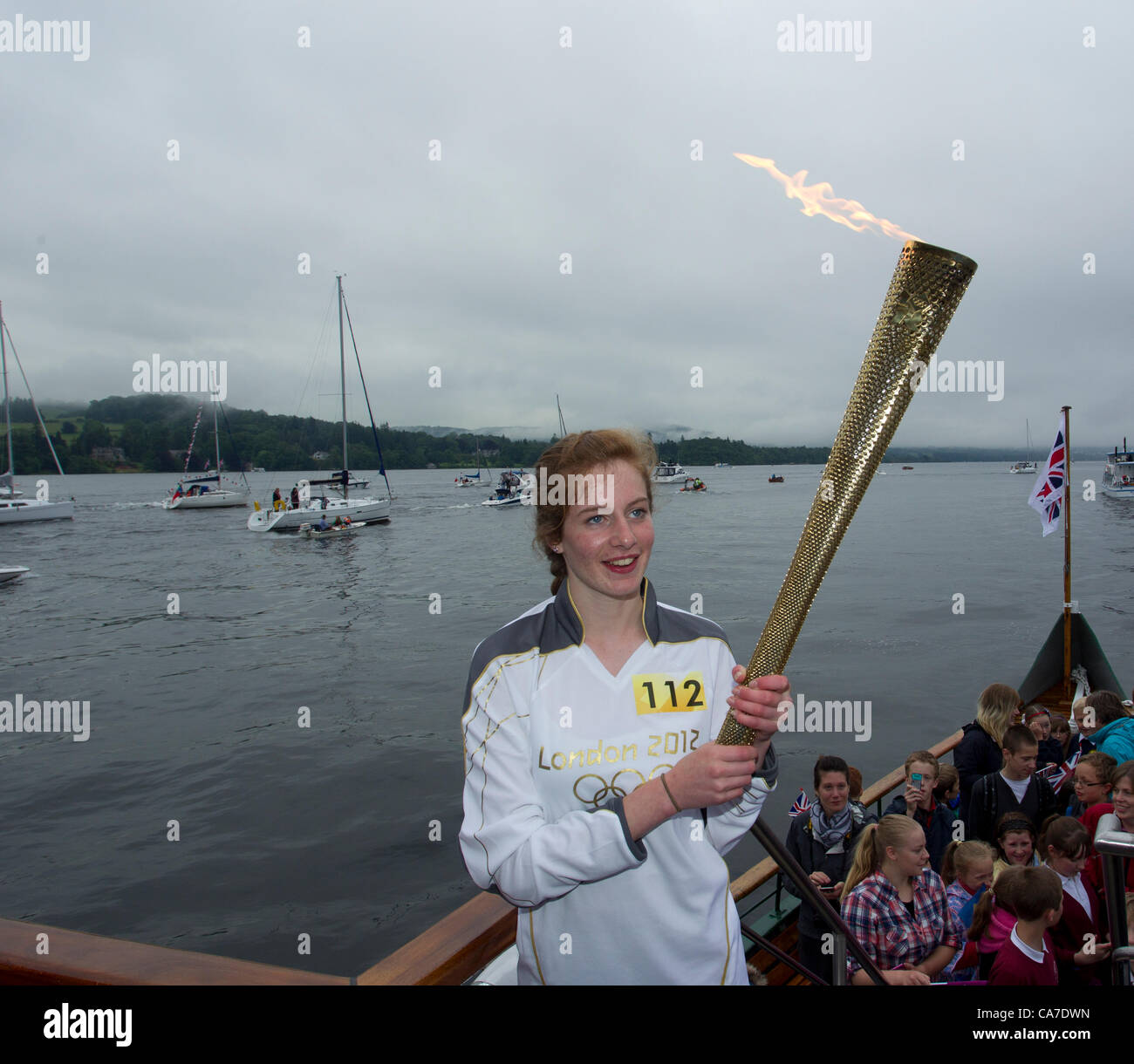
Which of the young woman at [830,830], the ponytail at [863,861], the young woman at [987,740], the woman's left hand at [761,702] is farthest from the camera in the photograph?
the young woman at [987,740]

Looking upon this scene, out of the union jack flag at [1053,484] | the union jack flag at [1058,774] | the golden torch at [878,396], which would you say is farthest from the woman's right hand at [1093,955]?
the union jack flag at [1053,484]

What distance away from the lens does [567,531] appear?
2100 mm

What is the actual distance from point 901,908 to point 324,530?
55259 mm

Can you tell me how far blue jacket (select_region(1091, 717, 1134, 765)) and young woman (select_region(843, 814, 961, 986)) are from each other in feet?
7.76

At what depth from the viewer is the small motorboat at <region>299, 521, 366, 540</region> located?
55.8 meters

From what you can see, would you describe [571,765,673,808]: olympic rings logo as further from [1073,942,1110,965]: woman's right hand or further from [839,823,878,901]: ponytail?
[1073,942,1110,965]: woman's right hand

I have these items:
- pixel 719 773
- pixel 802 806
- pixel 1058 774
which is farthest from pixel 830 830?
pixel 719 773

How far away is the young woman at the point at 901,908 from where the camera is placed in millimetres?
3898

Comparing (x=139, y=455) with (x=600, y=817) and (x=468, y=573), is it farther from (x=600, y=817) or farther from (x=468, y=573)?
(x=600, y=817)

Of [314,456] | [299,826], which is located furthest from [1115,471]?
[299,826]

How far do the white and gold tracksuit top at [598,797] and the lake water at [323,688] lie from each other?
0.52 m

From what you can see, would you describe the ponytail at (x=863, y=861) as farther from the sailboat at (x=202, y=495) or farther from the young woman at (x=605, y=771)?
the sailboat at (x=202, y=495)

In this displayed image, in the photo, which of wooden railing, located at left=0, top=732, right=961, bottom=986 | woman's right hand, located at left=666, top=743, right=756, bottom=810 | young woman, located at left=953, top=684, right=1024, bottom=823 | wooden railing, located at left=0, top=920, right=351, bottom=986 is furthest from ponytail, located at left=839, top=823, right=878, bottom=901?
wooden railing, located at left=0, top=920, right=351, bottom=986
